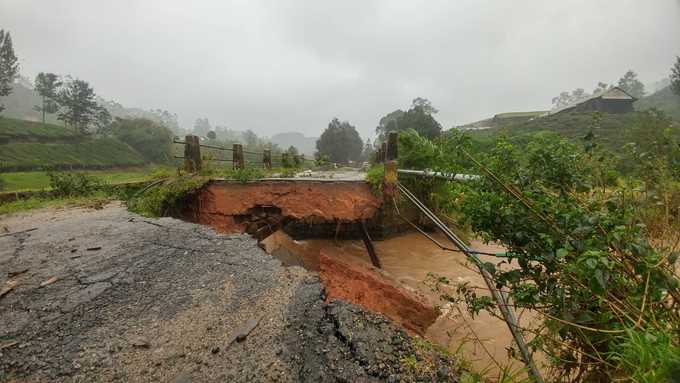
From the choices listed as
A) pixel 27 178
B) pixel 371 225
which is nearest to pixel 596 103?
pixel 371 225

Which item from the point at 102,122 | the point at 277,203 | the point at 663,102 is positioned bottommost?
the point at 277,203

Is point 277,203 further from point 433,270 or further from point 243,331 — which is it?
point 243,331

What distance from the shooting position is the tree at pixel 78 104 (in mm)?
41125

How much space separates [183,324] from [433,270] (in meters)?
4.81

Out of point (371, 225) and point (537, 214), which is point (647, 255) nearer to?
point (537, 214)

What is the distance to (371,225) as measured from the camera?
21.8 ft

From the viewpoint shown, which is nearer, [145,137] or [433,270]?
[433,270]

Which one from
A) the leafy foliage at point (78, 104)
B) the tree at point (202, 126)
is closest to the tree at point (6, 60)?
the leafy foliage at point (78, 104)

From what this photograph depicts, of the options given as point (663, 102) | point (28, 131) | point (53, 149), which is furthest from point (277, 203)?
point (663, 102)

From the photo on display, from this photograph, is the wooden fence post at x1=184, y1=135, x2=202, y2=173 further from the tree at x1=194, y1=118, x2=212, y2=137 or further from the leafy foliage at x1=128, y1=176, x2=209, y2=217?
the tree at x1=194, y1=118, x2=212, y2=137

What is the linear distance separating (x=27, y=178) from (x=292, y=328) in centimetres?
3128

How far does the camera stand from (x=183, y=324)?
192cm

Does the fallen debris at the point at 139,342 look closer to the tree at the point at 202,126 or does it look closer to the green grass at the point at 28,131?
the green grass at the point at 28,131

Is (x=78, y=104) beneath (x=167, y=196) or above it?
above
